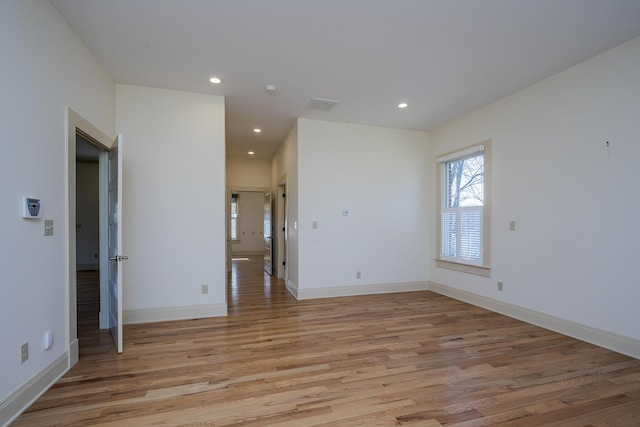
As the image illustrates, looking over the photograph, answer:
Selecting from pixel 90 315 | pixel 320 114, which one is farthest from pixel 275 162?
pixel 90 315

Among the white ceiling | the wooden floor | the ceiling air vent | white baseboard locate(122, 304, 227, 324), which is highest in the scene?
the white ceiling

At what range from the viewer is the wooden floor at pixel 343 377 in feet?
6.19

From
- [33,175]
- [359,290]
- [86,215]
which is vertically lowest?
[359,290]

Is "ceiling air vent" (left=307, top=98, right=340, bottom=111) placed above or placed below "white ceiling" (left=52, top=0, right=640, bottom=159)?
below

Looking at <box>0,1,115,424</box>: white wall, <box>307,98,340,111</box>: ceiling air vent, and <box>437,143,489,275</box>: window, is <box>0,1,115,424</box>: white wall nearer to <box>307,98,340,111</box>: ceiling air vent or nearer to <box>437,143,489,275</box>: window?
<box>307,98,340,111</box>: ceiling air vent

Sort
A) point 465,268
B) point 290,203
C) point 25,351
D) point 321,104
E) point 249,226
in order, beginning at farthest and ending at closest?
point 249,226 < point 290,203 < point 465,268 < point 321,104 < point 25,351

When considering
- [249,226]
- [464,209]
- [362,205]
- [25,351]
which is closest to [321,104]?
[362,205]

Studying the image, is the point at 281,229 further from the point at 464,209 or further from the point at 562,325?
the point at 562,325

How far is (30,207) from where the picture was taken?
2023mm

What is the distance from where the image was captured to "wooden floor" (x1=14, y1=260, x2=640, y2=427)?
6.19 feet

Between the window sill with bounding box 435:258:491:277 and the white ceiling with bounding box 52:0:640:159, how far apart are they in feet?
8.06

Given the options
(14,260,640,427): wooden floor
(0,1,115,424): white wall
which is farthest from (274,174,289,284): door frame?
(0,1,115,424): white wall

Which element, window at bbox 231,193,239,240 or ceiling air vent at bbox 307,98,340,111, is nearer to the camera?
ceiling air vent at bbox 307,98,340,111

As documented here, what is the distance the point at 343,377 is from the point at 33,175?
2.76 m
